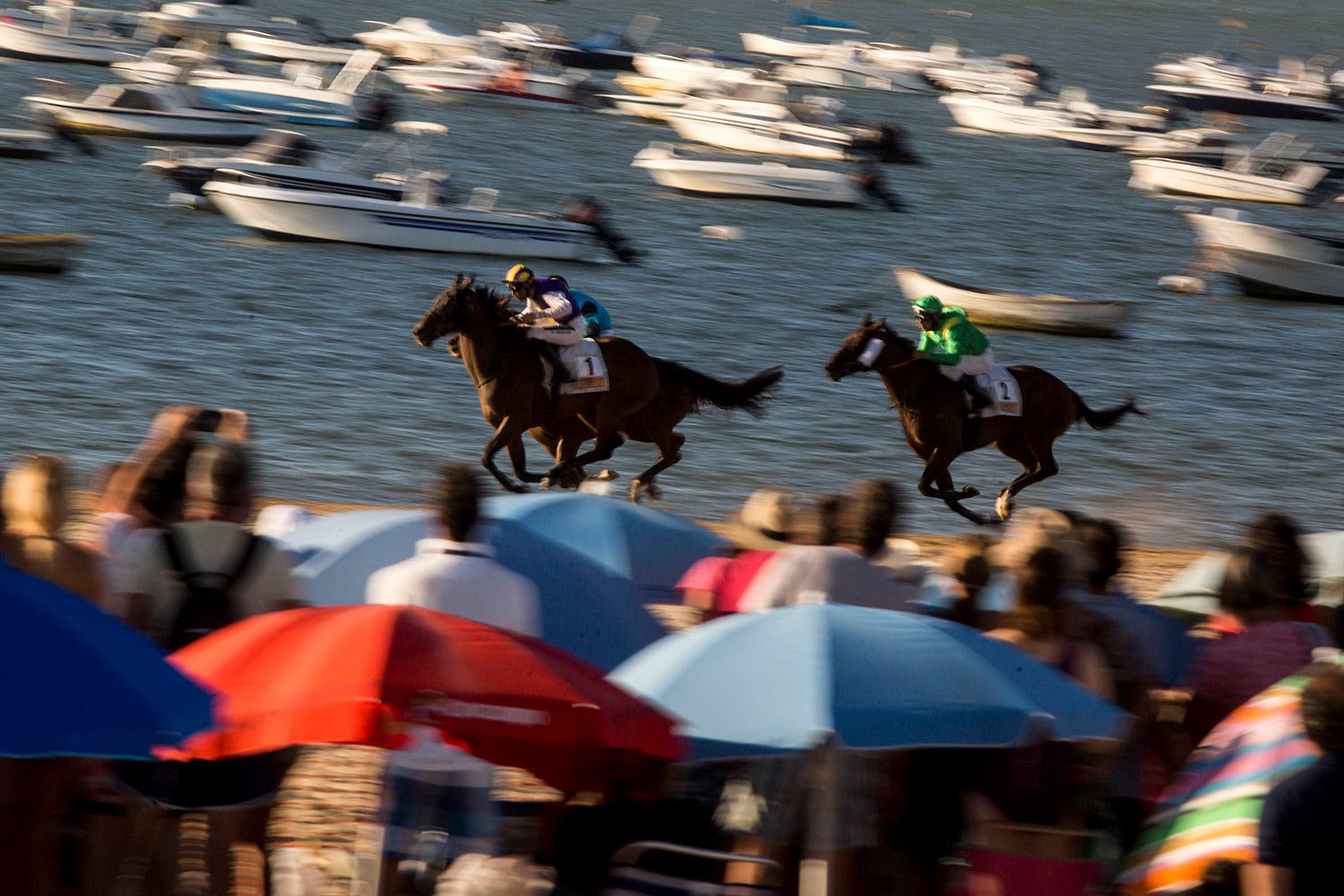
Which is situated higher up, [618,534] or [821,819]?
[618,534]

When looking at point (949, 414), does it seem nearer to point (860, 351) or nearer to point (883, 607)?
point (860, 351)

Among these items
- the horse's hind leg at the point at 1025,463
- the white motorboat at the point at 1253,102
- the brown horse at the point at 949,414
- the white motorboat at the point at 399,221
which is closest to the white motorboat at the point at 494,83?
the white motorboat at the point at 1253,102

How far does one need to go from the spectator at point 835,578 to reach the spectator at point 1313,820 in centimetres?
183

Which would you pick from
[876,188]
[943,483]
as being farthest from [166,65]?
[943,483]

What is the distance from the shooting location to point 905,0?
→ 453 feet

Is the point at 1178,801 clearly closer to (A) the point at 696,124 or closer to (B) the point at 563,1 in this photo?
(A) the point at 696,124

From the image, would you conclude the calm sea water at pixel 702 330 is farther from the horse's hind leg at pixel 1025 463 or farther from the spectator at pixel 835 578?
the spectator at pixel 835 578

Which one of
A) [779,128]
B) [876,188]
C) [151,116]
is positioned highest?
[779,128]

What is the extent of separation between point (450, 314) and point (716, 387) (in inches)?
104

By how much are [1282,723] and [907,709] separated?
0.91 m

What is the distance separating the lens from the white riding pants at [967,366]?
15.4m

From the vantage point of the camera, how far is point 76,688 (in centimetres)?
446

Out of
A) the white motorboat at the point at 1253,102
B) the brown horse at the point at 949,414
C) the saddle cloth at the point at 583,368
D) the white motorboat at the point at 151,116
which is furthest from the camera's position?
the white motorboat at the point at 1253,102

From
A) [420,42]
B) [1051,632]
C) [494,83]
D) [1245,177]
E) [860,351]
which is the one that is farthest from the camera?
[420,42]
